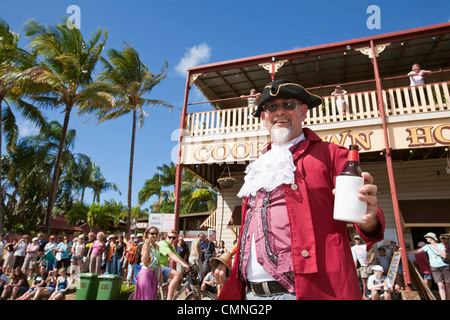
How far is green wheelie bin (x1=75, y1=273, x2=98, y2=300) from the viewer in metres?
7.19

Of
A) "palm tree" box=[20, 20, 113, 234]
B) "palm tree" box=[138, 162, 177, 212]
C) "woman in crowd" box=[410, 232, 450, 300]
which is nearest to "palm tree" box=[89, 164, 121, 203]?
"palm tree" box=[138, 162, 177, 212]

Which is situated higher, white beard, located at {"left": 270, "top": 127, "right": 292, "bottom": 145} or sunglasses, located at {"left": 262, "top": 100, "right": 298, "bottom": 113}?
sunglasses, located at {"left": 262, "top": 100, "right": 298, "bottom": 113}

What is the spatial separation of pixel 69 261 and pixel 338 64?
12414mm

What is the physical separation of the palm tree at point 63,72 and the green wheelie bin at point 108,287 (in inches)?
327

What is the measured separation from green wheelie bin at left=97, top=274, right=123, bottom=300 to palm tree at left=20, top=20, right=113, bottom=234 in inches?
327

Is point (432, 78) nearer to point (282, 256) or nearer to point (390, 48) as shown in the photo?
point (390, 48)

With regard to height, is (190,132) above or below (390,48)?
below

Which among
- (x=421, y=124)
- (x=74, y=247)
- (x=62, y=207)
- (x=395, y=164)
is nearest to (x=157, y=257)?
(x=74, y=247)

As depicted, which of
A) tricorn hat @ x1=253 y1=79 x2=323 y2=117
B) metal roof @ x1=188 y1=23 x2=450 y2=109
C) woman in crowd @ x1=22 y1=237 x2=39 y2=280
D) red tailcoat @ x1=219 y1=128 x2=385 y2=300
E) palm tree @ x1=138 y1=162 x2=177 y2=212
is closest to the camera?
red tailcoat @ x1=219 y1=128 x2=385 y2=300

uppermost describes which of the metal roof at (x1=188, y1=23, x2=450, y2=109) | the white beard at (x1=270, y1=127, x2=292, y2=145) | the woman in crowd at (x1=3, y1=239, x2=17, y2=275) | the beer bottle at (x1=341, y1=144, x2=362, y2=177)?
the metal roof at (x1=188, y1=23, x2=450, y2=109)

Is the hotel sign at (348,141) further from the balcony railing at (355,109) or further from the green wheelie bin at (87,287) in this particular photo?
the green wheelie bin at (87,287)

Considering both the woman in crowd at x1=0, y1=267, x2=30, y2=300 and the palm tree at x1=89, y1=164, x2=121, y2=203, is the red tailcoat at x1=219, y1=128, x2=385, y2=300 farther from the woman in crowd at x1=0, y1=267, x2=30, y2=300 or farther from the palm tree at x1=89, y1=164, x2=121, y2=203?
the palm tree at x1=89, y1=164, x2=121, y2=203
